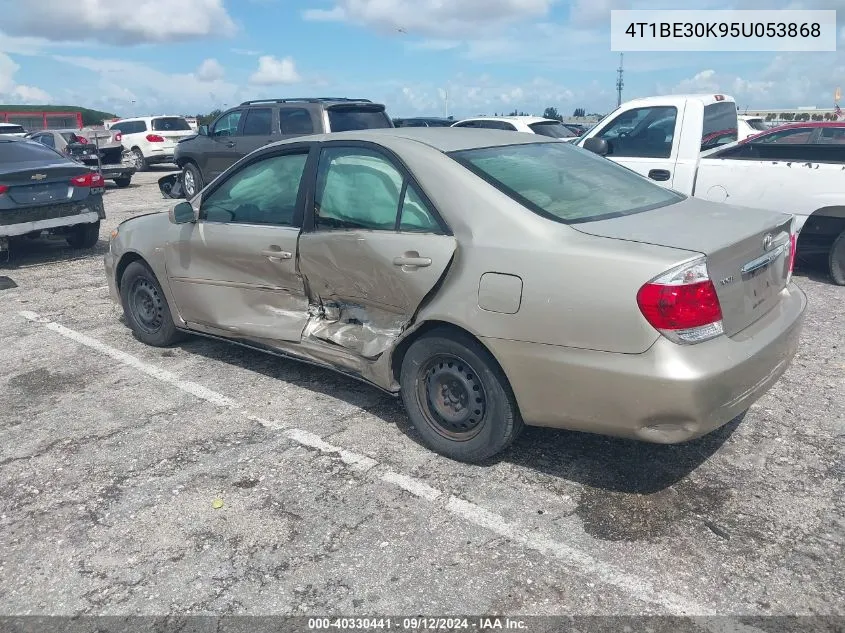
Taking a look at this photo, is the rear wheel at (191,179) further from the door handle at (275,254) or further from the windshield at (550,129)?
the door handle at (275,254)

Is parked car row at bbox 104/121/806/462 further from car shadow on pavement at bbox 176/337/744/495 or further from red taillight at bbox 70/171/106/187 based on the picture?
red taillight at bbox 70/171/106/187

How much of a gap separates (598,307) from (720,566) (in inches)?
43.9

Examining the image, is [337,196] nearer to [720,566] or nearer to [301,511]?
[301,511]

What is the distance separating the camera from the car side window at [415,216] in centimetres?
362

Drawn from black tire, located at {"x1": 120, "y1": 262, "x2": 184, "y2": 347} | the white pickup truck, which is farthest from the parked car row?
the white pickup truck

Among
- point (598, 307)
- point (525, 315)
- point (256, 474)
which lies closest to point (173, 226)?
point (256, 474)

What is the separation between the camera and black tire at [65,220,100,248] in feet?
31.6

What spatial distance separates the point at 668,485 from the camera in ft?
11.2

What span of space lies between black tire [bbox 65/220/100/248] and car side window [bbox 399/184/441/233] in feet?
23.7

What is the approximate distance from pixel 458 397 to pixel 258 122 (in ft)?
33.9

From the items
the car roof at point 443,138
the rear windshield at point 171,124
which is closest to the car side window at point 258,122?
the car roof at point 443,138

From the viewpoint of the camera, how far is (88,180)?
9211 millimetres

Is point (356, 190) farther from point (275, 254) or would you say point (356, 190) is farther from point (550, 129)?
point (550, 129)

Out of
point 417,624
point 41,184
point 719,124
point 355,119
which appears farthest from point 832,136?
point 41,184
